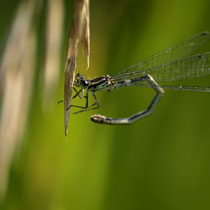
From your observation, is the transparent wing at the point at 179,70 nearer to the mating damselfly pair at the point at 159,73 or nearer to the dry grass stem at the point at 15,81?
the mating damselfly pair at the point at 159,73

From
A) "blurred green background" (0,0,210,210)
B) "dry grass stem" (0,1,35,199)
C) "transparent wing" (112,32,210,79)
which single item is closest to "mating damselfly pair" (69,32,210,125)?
"transparent wing" (112,32,210,79)

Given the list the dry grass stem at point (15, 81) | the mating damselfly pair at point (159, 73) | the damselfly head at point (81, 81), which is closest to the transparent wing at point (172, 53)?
the mating damselfly pair at point (159, 73)

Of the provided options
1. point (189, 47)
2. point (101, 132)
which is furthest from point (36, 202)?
point (189, 47)

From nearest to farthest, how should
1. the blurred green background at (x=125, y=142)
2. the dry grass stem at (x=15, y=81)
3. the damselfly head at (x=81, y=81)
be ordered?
1. the dry grass stem at (x=15, y=81)
2. the damselfly head at (x=81, y=81)
3. the blurred green background at (x=125, y=142)

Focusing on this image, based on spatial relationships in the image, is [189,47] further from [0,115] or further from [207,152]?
[0,115]

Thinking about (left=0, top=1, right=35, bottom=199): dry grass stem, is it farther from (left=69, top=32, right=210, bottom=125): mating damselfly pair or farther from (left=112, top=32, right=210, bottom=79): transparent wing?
(left=112, top=32, right=210, bottom=79): transparent wing
